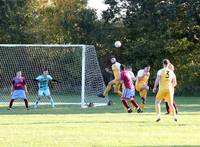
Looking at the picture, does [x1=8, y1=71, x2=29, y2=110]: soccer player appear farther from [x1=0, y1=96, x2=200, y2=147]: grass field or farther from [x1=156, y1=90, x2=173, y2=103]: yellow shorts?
[x1=156, y1=90, x2=173, y2=103]: yellow shorts

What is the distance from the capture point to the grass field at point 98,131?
46.4ft

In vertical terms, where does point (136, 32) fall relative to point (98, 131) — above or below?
above

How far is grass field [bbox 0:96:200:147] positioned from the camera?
1415cm

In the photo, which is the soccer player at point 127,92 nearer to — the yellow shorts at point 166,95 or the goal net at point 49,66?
the yellow shorts at point 166,95

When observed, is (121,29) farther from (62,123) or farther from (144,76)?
(62,123)

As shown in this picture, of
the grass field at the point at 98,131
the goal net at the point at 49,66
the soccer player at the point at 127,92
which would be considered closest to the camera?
the grass field at the point at 98,131

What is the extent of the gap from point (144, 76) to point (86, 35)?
26174 mm

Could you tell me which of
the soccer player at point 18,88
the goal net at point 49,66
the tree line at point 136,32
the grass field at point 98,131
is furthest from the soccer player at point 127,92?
the tree line at point 136,32

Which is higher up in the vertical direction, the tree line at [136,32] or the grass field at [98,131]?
the tree line at [136,32]

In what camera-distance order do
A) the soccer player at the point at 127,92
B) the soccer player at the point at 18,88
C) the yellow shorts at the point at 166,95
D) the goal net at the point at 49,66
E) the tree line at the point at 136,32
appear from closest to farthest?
the yellow shorts at the point at 166,95, the soccer player at the point at 127,92, the soccer player at the point at 18,88, the goal net at the point at 49,66, the tree line at the point at 136,32

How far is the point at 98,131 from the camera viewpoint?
1666 cm

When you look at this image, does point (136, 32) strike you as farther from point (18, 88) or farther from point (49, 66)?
point (18, 88)

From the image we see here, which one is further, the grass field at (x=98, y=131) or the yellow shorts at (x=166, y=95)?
the yellow shorts at (x=166, y=95)

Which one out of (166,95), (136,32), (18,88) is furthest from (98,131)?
(136,32)
